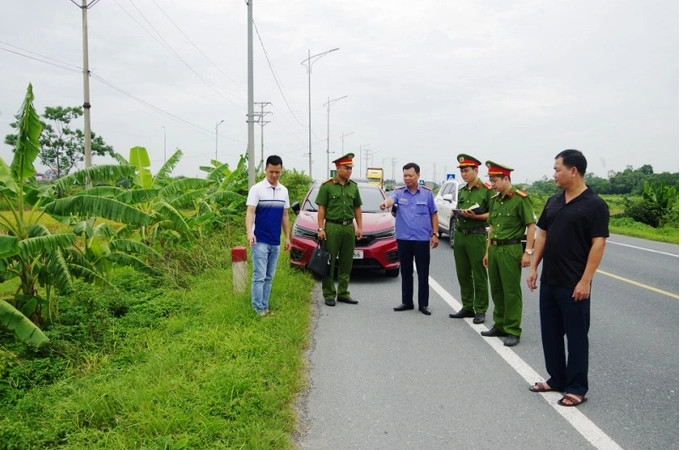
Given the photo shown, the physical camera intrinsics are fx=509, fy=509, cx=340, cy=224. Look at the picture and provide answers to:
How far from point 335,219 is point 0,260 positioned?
3.97 metres

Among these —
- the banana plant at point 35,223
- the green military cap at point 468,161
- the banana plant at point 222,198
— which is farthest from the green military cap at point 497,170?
the banana plant at point 222,198

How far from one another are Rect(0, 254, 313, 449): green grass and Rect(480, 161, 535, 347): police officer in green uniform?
215 cm

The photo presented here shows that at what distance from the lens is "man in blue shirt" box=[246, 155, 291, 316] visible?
5.82 meters

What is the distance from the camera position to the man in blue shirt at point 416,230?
21.3 ft

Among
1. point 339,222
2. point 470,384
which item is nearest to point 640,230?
point 339,222

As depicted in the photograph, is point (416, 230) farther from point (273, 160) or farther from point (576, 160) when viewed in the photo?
point (576, 160)

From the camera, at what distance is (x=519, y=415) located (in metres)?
3.67

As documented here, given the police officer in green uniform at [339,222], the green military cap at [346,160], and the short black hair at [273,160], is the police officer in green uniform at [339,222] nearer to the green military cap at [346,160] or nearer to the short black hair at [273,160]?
the green military cap at [346,160]

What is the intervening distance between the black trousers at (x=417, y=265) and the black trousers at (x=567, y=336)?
2433 millimetres

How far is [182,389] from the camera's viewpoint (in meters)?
3.86

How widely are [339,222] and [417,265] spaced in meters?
1.20

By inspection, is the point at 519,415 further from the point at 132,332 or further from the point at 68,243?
the point at 68,243

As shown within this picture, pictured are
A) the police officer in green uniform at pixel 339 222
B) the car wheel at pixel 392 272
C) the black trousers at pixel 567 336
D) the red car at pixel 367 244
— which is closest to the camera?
the black trousers at pixel 567 336

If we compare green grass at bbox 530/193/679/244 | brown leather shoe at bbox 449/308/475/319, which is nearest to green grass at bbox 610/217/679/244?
green grass at bbox 530/193/679/244
